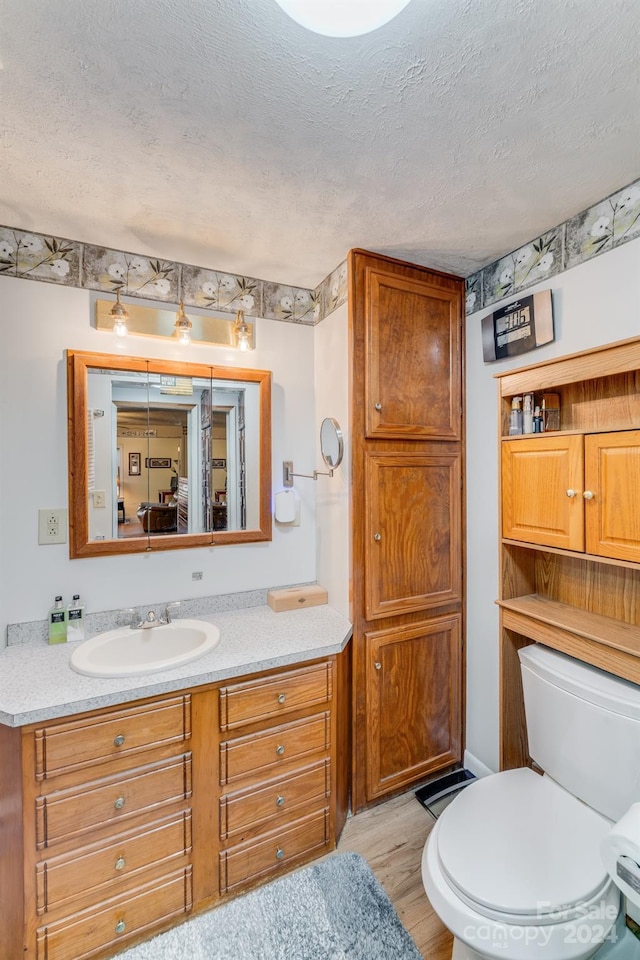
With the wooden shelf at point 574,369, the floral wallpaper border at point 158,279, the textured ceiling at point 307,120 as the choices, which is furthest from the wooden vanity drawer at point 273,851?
the textured ceiling at point 307,120

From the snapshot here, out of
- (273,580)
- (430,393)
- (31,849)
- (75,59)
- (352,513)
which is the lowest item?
(31,849)

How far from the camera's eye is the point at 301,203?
1.43 metres

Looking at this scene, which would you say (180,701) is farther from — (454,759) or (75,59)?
(75,59)

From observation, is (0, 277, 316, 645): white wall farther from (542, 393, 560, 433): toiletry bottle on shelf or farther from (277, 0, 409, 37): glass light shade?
(542, 393, 560, 433): toiletry bottle on shelf

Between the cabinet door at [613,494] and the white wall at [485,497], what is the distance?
1.51ft

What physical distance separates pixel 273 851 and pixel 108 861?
563 mm

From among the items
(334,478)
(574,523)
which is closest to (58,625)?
(334,478)

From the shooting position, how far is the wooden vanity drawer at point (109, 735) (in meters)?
1.20

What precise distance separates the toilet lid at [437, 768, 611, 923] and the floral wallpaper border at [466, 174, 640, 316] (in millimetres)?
1868

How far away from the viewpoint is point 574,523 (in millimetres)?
1390

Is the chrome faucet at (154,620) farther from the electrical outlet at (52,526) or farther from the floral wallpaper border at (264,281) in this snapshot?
the floral wallpaper border at (264,281)

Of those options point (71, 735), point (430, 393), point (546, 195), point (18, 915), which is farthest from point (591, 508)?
point (18, 915)

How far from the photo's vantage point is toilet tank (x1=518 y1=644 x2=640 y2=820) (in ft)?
3.99

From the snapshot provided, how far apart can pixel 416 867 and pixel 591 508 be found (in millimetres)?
1491
